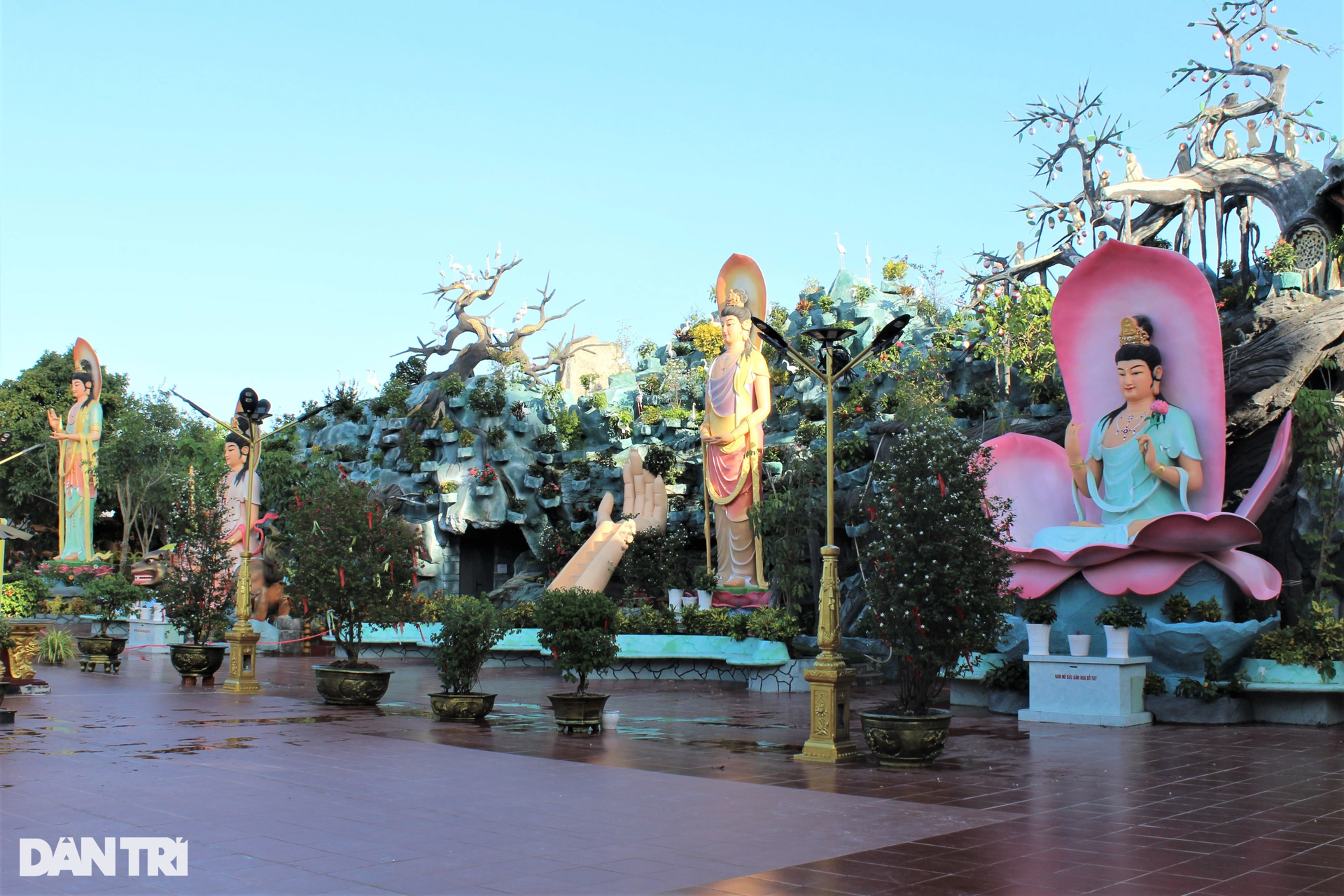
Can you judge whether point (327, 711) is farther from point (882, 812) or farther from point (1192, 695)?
point (1192, 695)

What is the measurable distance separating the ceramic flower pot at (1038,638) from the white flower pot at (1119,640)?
0.84m

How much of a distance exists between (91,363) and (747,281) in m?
23.8

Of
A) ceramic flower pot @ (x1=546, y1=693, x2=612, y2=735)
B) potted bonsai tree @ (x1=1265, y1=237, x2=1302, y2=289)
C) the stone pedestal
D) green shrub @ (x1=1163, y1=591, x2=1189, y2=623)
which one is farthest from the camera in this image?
potted bonsai tree @ (x1=1265, y1=237, x2=1302, y2=289)

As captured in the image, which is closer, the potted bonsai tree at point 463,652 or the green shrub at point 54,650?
the potted bonsai tree at point 463,652

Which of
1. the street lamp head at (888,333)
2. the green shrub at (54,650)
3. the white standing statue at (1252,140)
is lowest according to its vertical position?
the green shrub at (54,650)

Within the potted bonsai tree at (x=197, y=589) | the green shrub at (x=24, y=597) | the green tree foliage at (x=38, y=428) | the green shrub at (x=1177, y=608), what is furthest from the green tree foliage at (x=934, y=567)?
the green tree foliage at (x=38, y=428)

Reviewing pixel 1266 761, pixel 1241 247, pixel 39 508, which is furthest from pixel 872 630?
pixel 39 508

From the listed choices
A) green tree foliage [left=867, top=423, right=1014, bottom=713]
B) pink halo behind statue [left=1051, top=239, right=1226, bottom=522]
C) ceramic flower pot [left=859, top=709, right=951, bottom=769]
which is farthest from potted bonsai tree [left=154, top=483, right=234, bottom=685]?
pink halo behind statue [left=1051, top=239, right=1226, bottom=522]

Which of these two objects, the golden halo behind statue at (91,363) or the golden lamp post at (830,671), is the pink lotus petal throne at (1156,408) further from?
the golden halo behind statue at (91,363)

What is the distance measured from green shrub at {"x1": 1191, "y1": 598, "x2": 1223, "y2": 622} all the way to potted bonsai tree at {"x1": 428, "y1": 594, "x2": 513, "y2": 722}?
980cm

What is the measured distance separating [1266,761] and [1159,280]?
867cm

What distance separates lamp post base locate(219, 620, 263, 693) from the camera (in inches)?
737

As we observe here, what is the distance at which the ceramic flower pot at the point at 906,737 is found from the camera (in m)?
11.2

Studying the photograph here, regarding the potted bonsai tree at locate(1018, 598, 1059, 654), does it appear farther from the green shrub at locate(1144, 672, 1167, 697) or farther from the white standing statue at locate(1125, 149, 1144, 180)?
the white standing statue at locate(1125, 149, 1144, 180)
